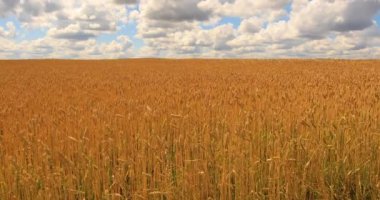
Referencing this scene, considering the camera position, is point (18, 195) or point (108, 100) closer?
point (18, 195)

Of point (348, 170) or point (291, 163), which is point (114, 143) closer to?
point (291, 163)

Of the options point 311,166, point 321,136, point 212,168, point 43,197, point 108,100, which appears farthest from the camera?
point 108,100

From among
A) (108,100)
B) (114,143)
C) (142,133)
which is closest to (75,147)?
(114,143)

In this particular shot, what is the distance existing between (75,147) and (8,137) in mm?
1022

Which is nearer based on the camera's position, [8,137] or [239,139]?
[239,139]

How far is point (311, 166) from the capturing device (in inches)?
134

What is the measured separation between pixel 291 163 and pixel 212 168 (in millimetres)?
709

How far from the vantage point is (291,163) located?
344 centimetres

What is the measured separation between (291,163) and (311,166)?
0.17 metres

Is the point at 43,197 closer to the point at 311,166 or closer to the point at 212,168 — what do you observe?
the point at 212,168

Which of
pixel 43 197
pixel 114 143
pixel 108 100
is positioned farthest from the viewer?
pixel 108 100

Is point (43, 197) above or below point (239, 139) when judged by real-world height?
below

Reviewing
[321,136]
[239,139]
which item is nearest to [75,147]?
[239,139]

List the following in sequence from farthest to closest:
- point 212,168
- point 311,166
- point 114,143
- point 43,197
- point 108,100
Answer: point 108,100 < point 114,143 < point 212,168 < point 311,166 < point 43,197
